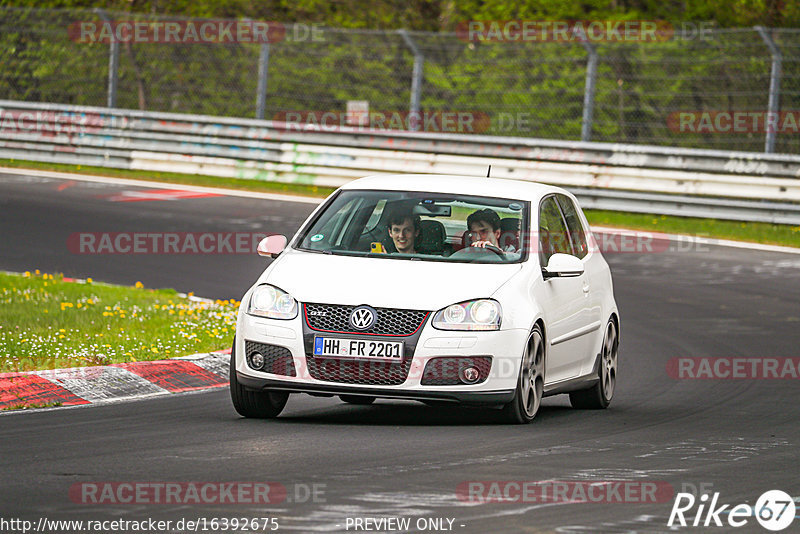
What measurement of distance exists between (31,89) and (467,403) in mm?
21893

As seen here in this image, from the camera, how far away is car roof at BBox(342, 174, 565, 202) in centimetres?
1024

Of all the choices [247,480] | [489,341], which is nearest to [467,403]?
[489,341]

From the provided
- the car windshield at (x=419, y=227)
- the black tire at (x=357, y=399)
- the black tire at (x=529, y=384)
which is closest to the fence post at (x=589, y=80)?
Result: the car windshield at (x=419, y=227)

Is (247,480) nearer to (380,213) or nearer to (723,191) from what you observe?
(380,213)

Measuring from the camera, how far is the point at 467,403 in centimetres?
901

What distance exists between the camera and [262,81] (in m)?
26.3

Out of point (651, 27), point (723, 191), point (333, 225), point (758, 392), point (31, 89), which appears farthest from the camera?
point (651, 27)

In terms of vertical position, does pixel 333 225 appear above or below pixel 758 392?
above

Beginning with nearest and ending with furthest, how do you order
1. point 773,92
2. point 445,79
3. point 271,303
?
1. point 271,303
2. point 773,92
3. point 445,79

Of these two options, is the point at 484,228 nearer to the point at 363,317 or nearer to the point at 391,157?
the point at 363,317

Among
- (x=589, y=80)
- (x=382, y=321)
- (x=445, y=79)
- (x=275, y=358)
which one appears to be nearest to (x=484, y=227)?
(x=382, y=321)

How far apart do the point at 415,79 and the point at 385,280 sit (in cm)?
1581

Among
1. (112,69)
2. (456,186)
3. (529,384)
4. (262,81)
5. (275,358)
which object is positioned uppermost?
(112,69)

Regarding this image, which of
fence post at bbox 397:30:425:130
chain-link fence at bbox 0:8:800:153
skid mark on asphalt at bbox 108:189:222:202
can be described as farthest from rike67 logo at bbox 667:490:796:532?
fence post at bbox 397:30:425:130
